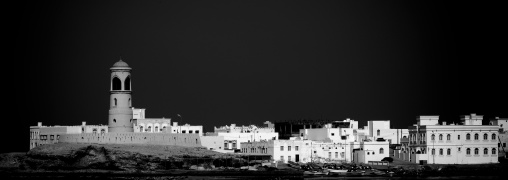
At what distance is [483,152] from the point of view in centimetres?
13562

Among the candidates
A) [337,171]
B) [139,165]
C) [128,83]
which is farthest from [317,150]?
[128,83]

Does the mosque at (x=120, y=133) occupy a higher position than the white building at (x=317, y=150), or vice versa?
the mosque at (x=120, y=133)

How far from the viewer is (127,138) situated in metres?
138

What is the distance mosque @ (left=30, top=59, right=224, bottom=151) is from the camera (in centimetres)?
13850

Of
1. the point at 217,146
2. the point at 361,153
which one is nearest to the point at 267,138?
the point at 217,146

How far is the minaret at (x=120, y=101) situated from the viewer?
14088 cm

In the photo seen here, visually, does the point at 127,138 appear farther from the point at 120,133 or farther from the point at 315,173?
the point at 315,173

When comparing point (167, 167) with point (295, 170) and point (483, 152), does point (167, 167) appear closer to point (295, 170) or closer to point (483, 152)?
point (295, 170)

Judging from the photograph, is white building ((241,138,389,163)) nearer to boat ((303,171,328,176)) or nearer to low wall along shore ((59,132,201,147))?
low wall along shore ((59,132,201,147))

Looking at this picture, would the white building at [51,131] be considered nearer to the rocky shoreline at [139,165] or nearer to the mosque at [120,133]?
the mosque at [120,133]

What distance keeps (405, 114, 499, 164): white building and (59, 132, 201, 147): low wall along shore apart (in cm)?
2577


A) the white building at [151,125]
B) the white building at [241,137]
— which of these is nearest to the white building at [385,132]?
the white building at [241,137]

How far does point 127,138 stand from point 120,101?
486 centimetres

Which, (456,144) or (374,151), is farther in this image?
(374,151)
